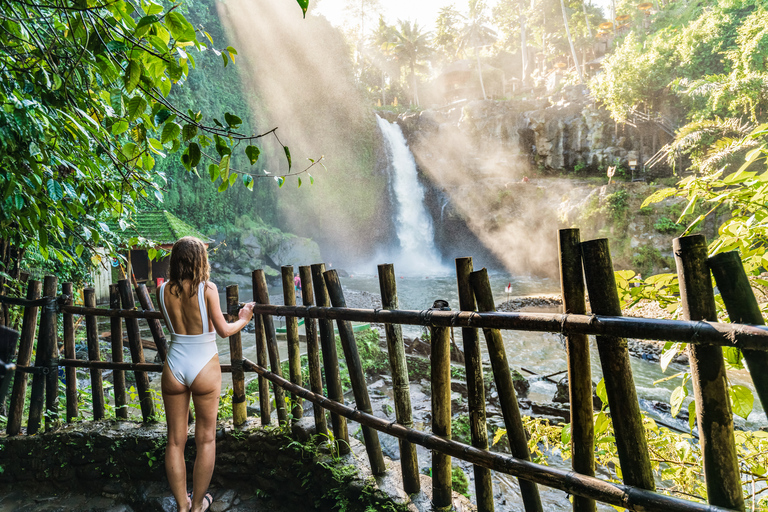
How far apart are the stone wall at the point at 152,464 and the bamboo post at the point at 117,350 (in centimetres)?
13

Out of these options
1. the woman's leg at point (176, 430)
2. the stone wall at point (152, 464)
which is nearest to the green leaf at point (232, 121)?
the woman's leg at point (176, 430)

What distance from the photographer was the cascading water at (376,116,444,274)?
82.5 ft

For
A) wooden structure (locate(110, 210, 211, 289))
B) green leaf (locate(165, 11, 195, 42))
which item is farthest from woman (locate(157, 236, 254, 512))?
wooden structure (locate(110, 210, 211, 289))

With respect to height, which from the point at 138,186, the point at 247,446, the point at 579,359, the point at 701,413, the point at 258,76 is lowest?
the point at 247,446

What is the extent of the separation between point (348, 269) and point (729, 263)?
25658 millimetres

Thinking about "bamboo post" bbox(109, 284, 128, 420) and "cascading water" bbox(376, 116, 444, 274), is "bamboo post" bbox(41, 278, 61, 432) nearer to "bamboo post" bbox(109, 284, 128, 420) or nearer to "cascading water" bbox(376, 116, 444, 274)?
"bamboo post" bbox(109, 284, 128, 420)

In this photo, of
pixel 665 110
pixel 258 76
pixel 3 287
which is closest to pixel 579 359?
pixel 3 287

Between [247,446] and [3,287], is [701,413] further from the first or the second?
[3,287]

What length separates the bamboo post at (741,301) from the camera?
1.19 meters

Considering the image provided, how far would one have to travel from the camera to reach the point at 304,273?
8.89ft

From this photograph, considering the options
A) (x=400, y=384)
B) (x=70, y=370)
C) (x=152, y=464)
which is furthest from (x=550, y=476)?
(x=70, y=370)

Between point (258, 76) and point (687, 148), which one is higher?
point (258, 76)

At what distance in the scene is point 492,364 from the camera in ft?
6.39

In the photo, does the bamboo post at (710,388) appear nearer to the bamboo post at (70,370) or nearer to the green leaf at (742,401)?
the green leaf at (742,401)
